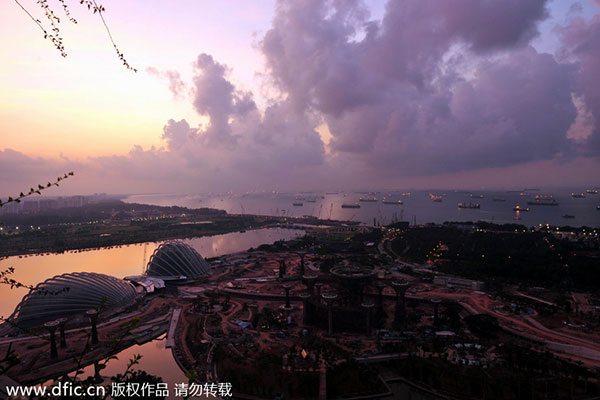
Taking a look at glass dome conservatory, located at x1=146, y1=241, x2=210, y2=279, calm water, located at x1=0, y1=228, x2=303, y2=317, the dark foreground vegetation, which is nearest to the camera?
the dark foreground vegetation

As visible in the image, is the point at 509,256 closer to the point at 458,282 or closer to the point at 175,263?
the point at 458,282

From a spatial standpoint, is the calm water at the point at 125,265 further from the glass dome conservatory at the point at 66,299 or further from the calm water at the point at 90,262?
the glass dome conservatory at the point at 66,299

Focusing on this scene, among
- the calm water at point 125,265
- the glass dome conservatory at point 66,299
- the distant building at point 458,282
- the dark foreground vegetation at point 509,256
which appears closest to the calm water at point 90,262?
the calm water at point 125,265

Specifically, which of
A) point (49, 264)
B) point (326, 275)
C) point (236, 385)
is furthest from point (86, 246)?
point (236, 385)

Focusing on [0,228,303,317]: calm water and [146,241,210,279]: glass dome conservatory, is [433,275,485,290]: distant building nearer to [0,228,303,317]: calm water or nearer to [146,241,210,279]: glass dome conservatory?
[146,241,210,279]: glass dome conservatory

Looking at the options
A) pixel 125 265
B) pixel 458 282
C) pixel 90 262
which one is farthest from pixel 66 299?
pixel 458 282

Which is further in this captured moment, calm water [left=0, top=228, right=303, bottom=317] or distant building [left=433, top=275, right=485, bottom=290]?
calm water [left=0, top=228, right=303, bottom=317]

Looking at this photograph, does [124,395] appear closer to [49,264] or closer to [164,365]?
[164,365]

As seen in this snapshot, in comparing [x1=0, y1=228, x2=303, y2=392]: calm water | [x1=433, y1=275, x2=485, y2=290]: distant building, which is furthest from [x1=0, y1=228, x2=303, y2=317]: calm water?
[x1=433, y1=275, x2=485, y2=290]: distant building
